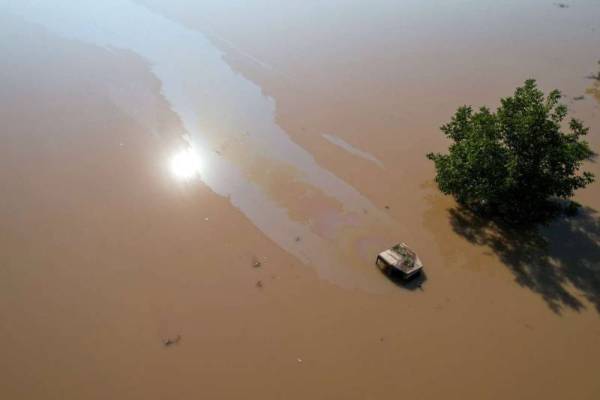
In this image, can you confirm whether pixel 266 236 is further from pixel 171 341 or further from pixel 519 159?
pixel 519 159

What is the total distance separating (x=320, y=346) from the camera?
902 cm

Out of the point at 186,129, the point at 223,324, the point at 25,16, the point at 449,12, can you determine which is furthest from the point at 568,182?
the point at 25,16

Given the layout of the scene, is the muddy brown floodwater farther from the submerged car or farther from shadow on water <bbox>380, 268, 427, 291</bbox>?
the submerged car

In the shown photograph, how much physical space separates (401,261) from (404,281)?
0.53 m

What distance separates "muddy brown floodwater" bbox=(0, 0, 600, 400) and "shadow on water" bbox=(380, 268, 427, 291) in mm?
87

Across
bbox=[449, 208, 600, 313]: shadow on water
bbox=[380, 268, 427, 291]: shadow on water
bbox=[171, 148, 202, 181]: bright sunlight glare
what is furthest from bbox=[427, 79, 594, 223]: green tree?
bbox=[171, 148, 202, 181]: bright sunlight glare

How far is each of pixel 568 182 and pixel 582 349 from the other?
3923 millimetres

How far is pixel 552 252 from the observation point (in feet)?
35.8

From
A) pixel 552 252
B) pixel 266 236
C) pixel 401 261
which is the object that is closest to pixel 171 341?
pixel 266 236

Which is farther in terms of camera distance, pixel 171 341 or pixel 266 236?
pixel 266 236

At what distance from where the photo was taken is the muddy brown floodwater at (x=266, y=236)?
8664mm

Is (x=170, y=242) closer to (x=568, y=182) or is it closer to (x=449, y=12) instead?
(x=568, y=182)

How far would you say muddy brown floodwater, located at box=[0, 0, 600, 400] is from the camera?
28.4 ft

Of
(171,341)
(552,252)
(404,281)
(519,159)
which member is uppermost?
(519,159)
